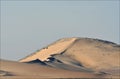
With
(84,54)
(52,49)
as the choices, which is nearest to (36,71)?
(84,54)

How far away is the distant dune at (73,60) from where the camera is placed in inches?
2778

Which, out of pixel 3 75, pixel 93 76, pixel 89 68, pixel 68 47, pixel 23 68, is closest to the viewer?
pixel 3 75

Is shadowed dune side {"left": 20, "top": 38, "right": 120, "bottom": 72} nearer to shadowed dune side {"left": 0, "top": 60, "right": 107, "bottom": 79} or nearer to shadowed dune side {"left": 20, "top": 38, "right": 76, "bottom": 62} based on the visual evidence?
shadowed dune side {"left": 20, "top": 38, "right": 76, "bottom": 62}

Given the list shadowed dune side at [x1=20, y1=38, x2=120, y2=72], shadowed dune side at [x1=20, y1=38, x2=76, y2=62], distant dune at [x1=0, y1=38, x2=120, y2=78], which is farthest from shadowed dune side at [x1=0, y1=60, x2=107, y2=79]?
shadowed dune side at [x1=20, y1=38, x2=76, y2=62]

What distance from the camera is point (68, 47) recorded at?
97750 mm

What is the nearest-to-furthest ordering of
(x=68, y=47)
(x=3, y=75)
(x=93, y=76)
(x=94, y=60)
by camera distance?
1. (x=3, y=75)
2. (x=93, y=76)
3. (x=94, y=60)
4. (x=68, y=47)

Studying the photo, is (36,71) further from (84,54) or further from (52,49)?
(52,49)

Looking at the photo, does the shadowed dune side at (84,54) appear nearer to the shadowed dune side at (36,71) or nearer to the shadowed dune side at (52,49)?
the shadowed dune side at (52,49)

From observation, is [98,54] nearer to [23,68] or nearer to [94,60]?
[94,60]

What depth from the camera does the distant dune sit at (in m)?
70.6

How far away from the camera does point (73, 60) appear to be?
89625 mm

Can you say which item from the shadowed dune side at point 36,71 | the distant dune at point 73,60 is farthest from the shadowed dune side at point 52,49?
the shadowed dune side at point 36,71

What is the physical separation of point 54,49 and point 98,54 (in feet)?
37.6

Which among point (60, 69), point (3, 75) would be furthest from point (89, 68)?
point (3, 75)
